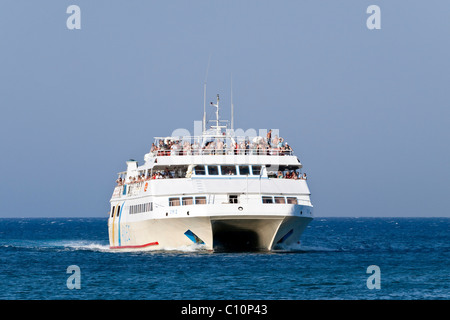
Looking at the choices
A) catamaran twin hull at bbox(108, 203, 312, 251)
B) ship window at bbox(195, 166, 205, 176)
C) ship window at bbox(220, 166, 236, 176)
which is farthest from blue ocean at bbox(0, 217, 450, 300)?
ship window at bbox(220, 166, 236, 176)

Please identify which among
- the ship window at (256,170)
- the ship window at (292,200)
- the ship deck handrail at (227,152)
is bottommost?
the ship window at (292,200)

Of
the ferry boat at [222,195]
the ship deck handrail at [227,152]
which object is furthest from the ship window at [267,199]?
the ship deck handrail at [227,152]

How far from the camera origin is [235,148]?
57.3 m

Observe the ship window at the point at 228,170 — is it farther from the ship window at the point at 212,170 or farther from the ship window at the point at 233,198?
the ship window at the point at 233,198

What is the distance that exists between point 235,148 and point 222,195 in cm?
473

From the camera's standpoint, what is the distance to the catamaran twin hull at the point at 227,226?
173 feet

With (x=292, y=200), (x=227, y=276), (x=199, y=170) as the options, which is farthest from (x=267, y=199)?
(x=227, y=276)

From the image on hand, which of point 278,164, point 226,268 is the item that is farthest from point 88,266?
point 278,164

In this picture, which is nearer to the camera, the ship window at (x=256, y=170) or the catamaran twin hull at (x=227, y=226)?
the catamaran twin hull at (x=227, y=226)

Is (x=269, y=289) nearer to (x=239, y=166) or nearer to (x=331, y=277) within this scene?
(x=331, y=277)

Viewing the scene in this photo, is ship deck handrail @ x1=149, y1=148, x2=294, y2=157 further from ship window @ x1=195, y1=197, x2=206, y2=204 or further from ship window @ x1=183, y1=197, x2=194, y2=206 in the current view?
ship window @ x1=195, y1=197, x2=206, y2=204

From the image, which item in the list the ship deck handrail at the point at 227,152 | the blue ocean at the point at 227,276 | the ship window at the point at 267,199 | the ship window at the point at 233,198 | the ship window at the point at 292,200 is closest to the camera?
the blue ocean at the point at 227,276

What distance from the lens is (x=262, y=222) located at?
5406 centimetres
